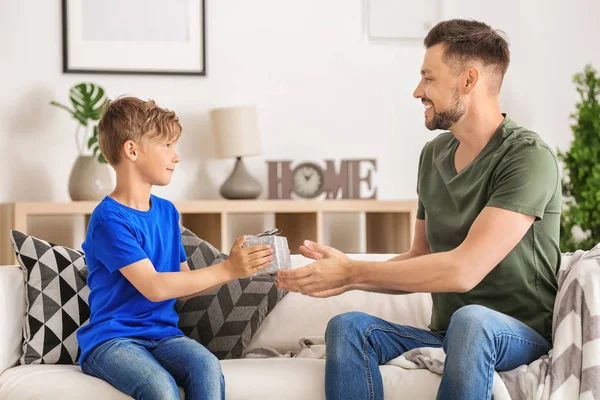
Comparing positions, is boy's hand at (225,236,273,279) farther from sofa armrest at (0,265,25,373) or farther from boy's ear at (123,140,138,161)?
sofa armrest at (0,265,25,373)

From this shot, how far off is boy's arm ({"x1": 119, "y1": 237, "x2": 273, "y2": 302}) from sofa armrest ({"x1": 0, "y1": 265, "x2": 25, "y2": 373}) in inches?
19.1

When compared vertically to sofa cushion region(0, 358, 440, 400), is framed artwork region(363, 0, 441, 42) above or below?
above

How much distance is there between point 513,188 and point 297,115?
2.33 m

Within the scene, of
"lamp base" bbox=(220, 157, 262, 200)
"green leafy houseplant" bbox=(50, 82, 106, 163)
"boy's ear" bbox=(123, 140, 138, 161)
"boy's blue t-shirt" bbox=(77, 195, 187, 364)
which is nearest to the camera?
"boy's blue t-shirt" bbox=(77, 195, 187, 364)

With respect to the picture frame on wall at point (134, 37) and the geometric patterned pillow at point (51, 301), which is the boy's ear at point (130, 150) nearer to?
the geometric patterned pillow at point (51, 301)

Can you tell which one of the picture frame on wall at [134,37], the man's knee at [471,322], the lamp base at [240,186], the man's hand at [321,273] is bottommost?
the man's knee at [471,322]

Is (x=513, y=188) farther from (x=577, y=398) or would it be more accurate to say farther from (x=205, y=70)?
(x=205, y=70)

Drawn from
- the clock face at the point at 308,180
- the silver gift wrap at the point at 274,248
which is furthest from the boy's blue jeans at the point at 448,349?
the clock face at the point at 308,180

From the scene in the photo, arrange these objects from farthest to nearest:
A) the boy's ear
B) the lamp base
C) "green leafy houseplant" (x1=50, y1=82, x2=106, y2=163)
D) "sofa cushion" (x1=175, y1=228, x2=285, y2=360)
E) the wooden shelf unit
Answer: the lamp base, "green leafy houseplant" (x1=50, y1=82, x2=106, y2=163), the wooden shelf unit, "sofa cushion" (x1=175, y1=228, x2=285, y2=360), the boy's ear

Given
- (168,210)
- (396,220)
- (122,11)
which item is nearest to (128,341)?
(168,210)

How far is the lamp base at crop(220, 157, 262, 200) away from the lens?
389 centimetres

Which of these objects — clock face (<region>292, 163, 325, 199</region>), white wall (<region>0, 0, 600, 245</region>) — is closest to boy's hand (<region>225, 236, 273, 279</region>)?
clock face (<region>292, 163, 325, 199</region>)

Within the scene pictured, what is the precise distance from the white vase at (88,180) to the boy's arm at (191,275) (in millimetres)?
1730

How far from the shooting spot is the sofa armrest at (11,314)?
2.30 m
